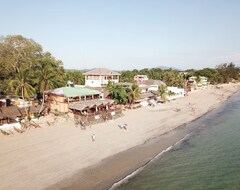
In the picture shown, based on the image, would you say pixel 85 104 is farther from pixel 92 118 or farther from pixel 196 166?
pixel 196 166

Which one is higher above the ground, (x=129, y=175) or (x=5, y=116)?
(x=5, y=116)

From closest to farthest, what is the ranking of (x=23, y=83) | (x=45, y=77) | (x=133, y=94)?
(x=23, y=83)
(x=45, y=77)
(x=133, y=94)

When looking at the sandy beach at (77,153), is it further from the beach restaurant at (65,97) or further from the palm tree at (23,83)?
the palm tree at (23,83)

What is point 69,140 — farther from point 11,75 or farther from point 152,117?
point 11,75

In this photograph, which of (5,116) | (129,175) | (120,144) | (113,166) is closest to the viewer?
(129,175)

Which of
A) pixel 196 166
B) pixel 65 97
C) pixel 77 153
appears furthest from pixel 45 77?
pixel 196 166

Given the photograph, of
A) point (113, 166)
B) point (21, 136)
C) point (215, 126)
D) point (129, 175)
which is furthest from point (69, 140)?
point (215, 126)

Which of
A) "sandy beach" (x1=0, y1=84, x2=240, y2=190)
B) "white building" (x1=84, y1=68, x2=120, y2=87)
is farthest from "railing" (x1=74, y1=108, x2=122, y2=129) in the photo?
"white building" (x1=84, y1=68, x2=120, y2=87)
